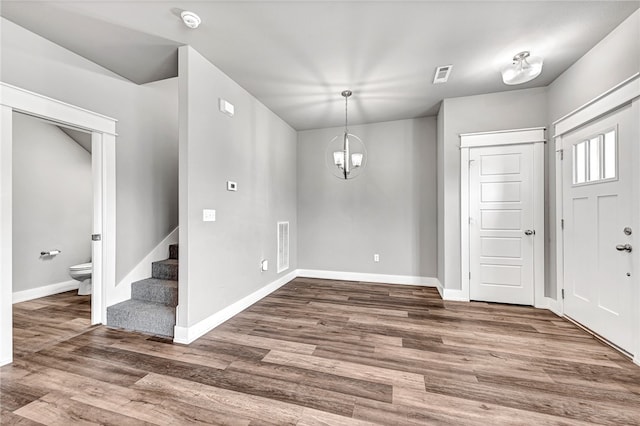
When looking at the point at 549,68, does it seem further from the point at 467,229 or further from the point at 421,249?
the point at 421,249

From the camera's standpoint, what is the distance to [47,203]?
3967mm

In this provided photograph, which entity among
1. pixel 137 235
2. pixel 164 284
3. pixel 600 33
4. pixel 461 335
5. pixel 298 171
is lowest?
pixel 461 335

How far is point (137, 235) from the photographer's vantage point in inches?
127

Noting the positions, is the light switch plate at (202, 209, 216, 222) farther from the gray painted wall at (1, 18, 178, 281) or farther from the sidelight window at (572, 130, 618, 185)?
the sidelight window at (572, 130, 618, 185)

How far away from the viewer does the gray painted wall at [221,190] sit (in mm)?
2514

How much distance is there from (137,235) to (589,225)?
5032mm

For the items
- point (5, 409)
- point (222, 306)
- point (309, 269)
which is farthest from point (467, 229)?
point (5, 409)

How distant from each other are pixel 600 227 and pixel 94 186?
518cm

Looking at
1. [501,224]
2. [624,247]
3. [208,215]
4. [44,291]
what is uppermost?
[208,215]

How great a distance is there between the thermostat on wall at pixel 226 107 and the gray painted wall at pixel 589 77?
3734 millimetres

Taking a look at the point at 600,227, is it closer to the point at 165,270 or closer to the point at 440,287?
the point at 440,287

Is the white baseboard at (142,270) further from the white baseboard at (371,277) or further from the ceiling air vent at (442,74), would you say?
the ceiling air vent at (442,74)

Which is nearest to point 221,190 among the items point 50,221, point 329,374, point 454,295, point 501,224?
point 329,374

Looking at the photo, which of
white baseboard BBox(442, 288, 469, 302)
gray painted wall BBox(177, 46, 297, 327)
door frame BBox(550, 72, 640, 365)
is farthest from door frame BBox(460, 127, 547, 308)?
gray painted wall BBox(177, 46, 297, 327)
